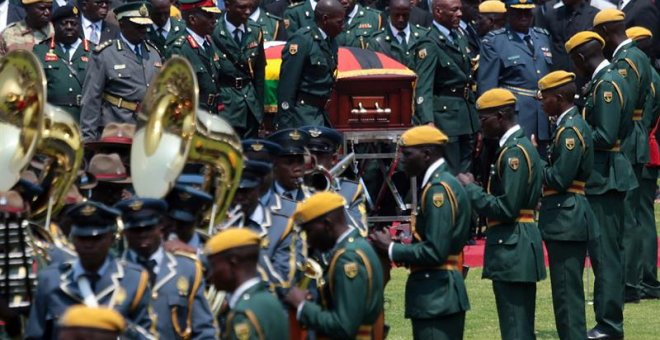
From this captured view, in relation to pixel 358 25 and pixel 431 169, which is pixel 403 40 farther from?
pixel 431 169

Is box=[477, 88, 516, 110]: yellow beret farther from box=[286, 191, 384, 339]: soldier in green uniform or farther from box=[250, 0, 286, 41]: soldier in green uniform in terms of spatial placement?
box=[250, 0, 286, 41]: soldier in green uniform

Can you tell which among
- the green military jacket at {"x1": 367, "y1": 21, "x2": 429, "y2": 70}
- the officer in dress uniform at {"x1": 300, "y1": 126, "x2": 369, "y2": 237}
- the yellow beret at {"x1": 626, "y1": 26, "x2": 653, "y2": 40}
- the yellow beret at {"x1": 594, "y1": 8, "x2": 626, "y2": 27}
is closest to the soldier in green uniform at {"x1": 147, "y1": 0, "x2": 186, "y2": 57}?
the green military jacket at {"x1": 367, "y1": 21, "x2": 429, "y2": 70}

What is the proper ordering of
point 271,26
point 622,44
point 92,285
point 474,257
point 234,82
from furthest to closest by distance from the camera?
point 271,26 < point 474,257 < point 234,82 < point 622,44 < point 92,285

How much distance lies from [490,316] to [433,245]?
193 inches

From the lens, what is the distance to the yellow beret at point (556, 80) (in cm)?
1412

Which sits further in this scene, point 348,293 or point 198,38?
point 198,38

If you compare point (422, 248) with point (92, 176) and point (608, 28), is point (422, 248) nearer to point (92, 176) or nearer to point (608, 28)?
point (92, 176)

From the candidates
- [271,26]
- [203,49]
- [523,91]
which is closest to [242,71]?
[203,49]

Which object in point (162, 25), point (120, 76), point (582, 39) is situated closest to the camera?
point (582, 39)

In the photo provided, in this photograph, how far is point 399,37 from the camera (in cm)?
2000

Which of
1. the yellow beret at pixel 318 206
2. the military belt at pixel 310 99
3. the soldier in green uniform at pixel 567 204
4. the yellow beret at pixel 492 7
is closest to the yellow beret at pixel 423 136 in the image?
the yellow beret at pixel 318 206

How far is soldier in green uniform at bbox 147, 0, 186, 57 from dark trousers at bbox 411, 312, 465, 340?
21.1 feet

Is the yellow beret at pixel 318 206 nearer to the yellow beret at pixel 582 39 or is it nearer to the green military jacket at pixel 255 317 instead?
the green military jacket at pixel 255 317

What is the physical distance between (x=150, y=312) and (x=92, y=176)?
258cm
